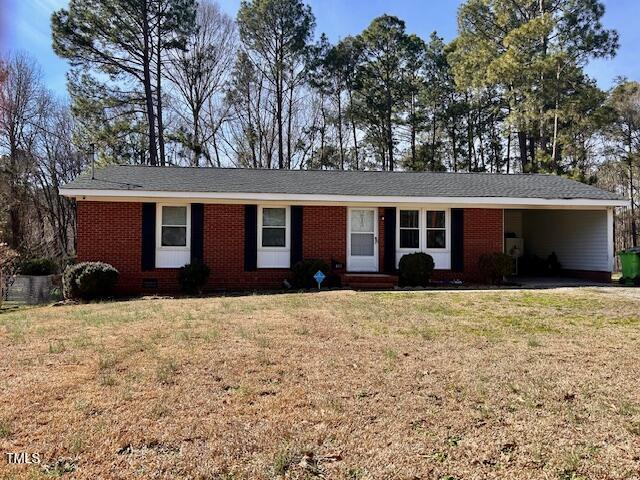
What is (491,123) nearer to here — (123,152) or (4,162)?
(123,152)

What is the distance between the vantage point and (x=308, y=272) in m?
11.9

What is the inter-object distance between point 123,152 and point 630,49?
80.3 feet

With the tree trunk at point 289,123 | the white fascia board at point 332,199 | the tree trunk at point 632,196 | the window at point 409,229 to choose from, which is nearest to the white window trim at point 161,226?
the white fascia board at point 332,199

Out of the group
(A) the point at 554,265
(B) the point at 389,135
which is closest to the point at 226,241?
(A) the point at 554,265

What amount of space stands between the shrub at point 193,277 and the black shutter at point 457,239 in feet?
22.5

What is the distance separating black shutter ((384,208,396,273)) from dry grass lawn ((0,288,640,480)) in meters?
6.18

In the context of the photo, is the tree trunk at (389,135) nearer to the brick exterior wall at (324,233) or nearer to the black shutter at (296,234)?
the brick exterior wall at (324,233)

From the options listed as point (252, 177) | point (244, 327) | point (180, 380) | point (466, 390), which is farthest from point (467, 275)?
point (180, 380)

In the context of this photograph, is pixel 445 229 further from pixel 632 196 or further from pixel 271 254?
pixel 632 196

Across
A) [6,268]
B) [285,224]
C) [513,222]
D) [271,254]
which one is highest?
[513,222]

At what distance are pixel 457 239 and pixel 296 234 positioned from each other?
4.61 m

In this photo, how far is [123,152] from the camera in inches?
916

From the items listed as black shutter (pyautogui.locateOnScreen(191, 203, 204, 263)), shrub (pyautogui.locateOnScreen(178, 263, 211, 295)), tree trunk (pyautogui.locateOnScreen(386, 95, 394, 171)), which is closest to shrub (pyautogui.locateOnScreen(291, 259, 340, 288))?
shrub (pyautogui.locateOnScreen(178, 263, 211, 295))

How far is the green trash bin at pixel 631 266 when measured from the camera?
40.8 feet
